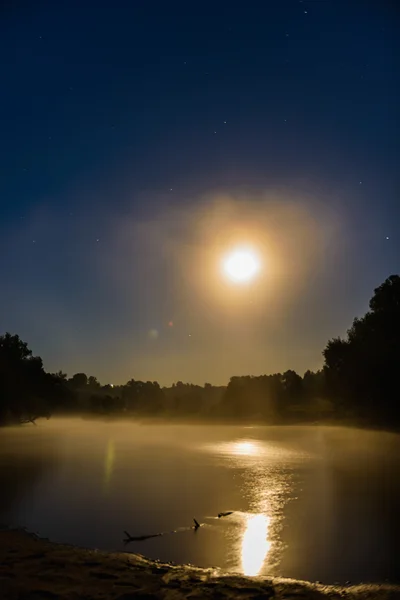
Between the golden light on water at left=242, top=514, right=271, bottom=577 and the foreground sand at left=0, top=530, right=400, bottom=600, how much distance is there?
144 cm

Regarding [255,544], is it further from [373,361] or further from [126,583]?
[373,361]

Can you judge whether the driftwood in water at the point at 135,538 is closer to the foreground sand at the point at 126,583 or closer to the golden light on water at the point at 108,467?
the foreground sand at the point at 126,583

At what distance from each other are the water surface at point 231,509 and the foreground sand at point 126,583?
1.43m

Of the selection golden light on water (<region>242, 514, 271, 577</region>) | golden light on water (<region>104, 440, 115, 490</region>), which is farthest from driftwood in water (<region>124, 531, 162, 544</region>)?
golden light on water (<region>104, 440, 115, 490</region>)

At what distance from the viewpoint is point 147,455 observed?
5278 cm

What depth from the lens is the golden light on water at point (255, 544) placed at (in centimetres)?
1447

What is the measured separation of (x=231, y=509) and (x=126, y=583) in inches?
496

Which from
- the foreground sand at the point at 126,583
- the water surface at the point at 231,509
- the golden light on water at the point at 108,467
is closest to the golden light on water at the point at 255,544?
the water surface at the point at 231,509

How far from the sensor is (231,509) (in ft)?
77.7

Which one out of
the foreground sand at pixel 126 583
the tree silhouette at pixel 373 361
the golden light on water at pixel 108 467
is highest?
the tree silhouette at pixel 373 361

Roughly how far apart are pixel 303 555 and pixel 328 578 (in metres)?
2.35

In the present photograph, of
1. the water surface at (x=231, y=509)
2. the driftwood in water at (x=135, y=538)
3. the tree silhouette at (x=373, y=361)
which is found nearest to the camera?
the water surface at (x=231, y=509)

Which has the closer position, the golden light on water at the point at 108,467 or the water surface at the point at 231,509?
the water surface at the point at 231,509

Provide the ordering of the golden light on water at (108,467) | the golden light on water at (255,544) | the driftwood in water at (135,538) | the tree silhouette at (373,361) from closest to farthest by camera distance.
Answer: the golden light on water at (255,544) → the driftwood in water at (135,538) → the golden light on water at (108,467) → the tree silhouette at (373,361)
